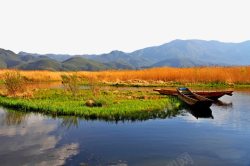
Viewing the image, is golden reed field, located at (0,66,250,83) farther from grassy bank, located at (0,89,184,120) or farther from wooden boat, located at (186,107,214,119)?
wooden boat, located at (186,107,214,119)

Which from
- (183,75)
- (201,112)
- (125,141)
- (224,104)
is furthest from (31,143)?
(183,75)

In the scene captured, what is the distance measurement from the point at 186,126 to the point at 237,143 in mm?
4640

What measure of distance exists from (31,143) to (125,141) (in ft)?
15.3

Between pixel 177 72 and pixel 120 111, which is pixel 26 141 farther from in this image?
pixel 177 72

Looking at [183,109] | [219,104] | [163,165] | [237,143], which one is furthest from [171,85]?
[163,165]

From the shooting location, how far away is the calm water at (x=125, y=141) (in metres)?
14.7

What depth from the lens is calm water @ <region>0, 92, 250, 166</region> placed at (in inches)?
Result: 577

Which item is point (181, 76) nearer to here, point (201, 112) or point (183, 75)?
point (183, 75)

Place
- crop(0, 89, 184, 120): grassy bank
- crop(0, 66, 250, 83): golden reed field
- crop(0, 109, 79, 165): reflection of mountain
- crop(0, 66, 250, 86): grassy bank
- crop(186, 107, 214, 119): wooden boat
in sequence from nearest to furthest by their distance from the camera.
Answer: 1. crop(0, 109, 79, 165): reflection of mountain
2. crop(0, 89, 184, 120): grassy bank
3. crop(186, 107, 214, 119): wooden boat
4. crop(0, 66, 250, 86): grassy bank
5. crop(0, 66, 250, 83): golden reed field

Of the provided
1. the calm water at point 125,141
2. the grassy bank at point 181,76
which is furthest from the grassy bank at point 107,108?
the grassy bank at point 181,76

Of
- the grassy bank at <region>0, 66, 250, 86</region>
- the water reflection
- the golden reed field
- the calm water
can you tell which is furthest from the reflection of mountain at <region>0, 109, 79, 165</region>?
the golden reed field

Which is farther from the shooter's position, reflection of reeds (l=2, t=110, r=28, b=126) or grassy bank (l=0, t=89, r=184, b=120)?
grassy bank (l=0, t=89, r=184, b=120)

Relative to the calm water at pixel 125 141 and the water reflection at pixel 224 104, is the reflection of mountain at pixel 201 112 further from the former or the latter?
the water reflection at pixel 224 104

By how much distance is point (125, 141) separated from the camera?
17875mm
